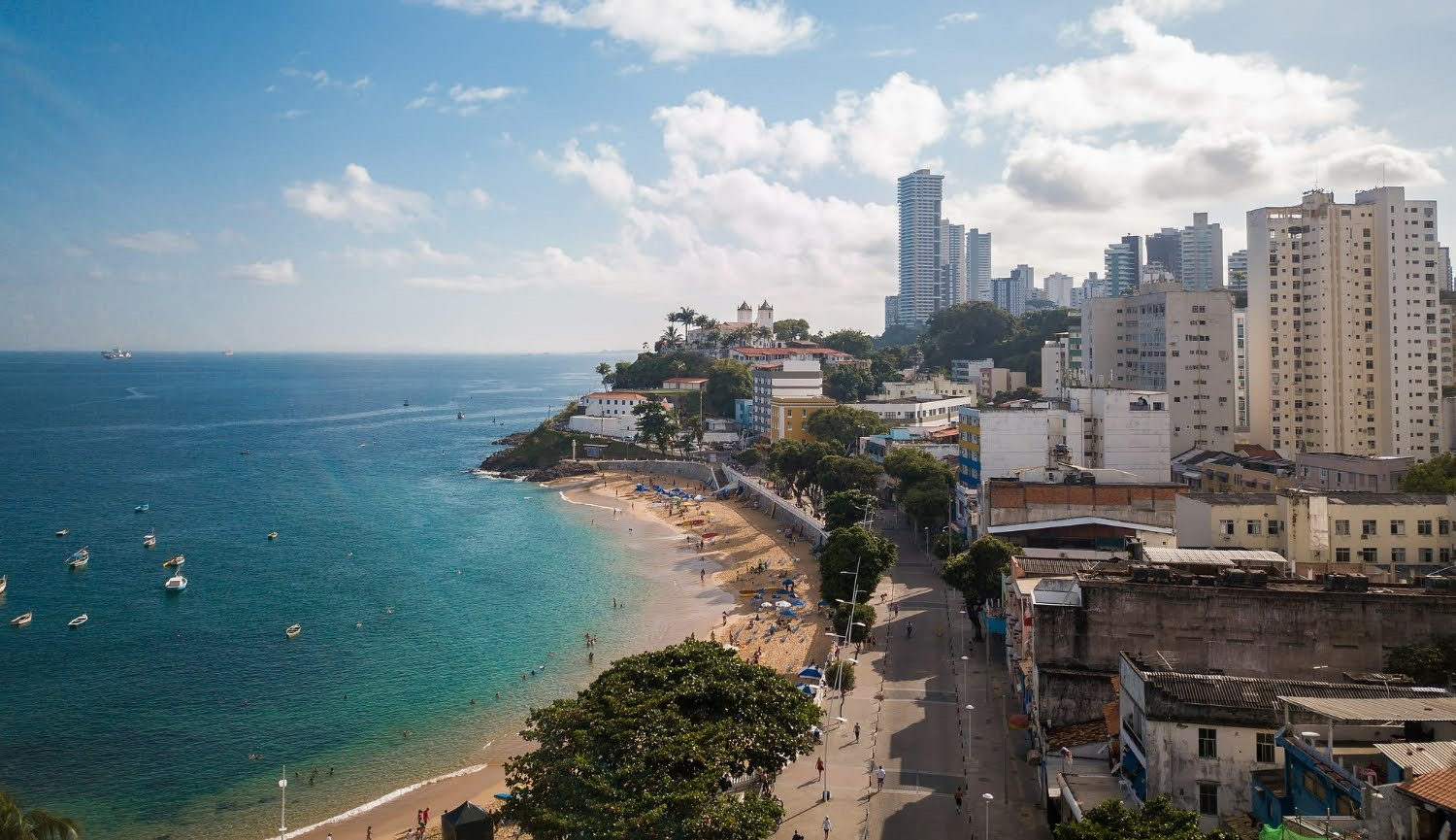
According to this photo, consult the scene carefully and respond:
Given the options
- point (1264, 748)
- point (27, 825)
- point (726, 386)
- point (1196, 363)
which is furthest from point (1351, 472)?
point (726, 386)

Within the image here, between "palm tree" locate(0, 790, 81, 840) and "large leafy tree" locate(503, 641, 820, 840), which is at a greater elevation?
"large leafy tree" locate(503, 641, 820, 840)

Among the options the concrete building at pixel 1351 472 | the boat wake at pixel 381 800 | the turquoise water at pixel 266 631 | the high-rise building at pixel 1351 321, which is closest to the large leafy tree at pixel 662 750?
the boat wake at pixel 381 800

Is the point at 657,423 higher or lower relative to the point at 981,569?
higher

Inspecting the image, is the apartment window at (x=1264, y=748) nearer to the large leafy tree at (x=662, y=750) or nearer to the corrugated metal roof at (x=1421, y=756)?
the corrugated metal roof at (x=1421, y=756)

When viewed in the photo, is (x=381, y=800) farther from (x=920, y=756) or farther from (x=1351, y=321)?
(x=1351, y=321)

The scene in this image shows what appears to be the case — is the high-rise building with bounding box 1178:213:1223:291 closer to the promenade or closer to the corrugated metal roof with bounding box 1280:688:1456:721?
the promenade

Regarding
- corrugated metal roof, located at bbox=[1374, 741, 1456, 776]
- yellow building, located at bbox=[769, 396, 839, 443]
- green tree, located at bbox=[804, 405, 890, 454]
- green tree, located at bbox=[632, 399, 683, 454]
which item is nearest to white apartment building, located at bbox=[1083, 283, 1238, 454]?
green tree, located at bbox=[804, 405, 890, 454]

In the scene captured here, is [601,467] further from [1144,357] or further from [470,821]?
[470,821]
